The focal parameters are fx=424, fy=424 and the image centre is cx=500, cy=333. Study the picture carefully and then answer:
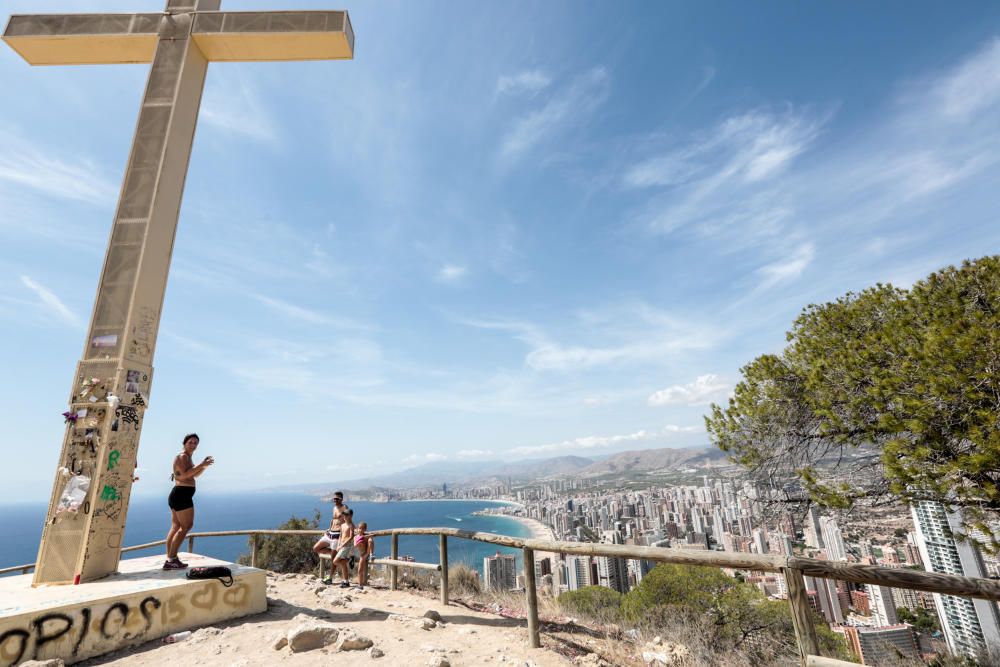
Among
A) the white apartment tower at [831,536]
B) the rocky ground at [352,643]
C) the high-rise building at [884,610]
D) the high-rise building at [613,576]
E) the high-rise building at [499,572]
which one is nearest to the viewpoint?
the rocky ground at [352,643]

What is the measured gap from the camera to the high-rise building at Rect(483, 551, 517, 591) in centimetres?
774

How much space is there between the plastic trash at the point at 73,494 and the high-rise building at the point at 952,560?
1086cm

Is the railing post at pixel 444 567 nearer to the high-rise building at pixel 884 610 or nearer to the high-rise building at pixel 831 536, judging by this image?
the high-rise building at pixel 831 536

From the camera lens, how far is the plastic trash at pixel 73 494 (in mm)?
4844

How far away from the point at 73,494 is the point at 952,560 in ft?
41.9

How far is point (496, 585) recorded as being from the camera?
24.7ft

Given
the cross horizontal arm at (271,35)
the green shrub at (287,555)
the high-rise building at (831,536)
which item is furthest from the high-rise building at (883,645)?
the green shrub at (287,555)

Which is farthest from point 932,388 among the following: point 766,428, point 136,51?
point 136,51

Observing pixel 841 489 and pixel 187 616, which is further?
pixel 841 489

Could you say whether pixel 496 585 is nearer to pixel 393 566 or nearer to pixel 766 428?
pixel 393 566

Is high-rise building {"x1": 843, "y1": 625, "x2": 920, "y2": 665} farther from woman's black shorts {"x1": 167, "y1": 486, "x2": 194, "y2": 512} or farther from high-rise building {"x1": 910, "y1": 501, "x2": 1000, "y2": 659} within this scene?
woman's black shorts {"x1": 167, "y1": 486, "x2": 194, "y2": 512}

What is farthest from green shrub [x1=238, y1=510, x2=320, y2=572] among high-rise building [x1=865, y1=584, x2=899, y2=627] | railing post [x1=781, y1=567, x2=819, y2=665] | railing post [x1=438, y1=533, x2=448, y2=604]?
high-rise building [x1=865, y1=584, x2=899, y2=627]

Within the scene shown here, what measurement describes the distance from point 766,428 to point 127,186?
11175 millimetres

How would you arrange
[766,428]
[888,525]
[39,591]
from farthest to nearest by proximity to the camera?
1. [766,428]
2. [888,525]
3. [39,591]
